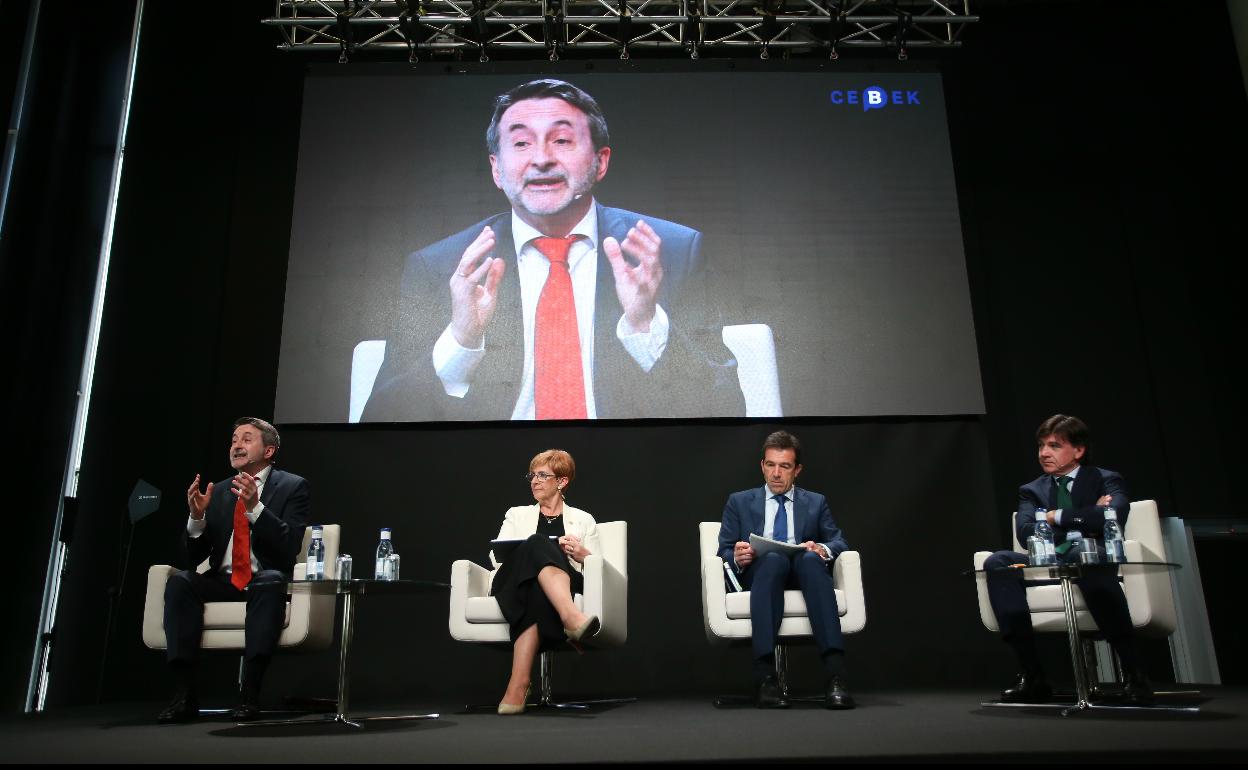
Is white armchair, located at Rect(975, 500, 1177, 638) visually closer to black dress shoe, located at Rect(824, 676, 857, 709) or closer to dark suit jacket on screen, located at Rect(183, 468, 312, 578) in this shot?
black dress shoe, located at Rect(824, 676, 857, 709)

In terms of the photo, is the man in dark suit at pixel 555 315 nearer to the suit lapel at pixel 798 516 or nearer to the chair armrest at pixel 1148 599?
the suit lapel at pixel 798 516

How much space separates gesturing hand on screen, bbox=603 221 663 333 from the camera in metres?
4.87

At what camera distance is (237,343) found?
5129 mm

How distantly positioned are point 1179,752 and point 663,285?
3311mm

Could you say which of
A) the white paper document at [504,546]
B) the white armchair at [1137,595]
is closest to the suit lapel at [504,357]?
the white paper document at [504,546]

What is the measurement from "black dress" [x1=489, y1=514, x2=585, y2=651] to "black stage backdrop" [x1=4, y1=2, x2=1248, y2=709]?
4.35 ft

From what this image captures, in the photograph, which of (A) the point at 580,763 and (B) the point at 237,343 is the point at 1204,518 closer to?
(A) the point at 580,763

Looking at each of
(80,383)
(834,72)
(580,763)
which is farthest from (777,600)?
(80,383)

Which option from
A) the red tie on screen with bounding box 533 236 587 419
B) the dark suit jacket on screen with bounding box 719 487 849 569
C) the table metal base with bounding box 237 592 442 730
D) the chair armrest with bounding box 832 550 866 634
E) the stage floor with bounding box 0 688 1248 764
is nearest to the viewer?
the stage floor with bounding box 0 688 1248 764

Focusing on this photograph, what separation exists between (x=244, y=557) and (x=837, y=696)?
6.58ft

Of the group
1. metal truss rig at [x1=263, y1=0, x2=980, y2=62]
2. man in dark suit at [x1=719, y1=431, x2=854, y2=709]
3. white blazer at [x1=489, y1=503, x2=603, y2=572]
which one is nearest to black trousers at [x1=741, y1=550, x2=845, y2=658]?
man in dark suit at [x1=719, y1=431, x2=854, y2=709]

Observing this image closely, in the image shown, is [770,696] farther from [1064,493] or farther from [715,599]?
[1064,493]

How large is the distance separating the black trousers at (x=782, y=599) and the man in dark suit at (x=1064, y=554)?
0.57 metres

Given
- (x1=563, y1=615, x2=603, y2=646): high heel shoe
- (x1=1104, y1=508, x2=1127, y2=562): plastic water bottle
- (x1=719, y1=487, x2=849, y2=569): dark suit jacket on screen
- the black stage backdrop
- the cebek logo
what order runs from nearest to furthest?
(x1=1104, y1=508, x2=1127, y2=562): plastic water bottle < (x1=563, y1=615, x2=603, y2=646): high heel shoe < (x1=719, y1=487, x2=849, y2=569): dark suit jacket on screen < the black stage backdrop < the cebek logo
